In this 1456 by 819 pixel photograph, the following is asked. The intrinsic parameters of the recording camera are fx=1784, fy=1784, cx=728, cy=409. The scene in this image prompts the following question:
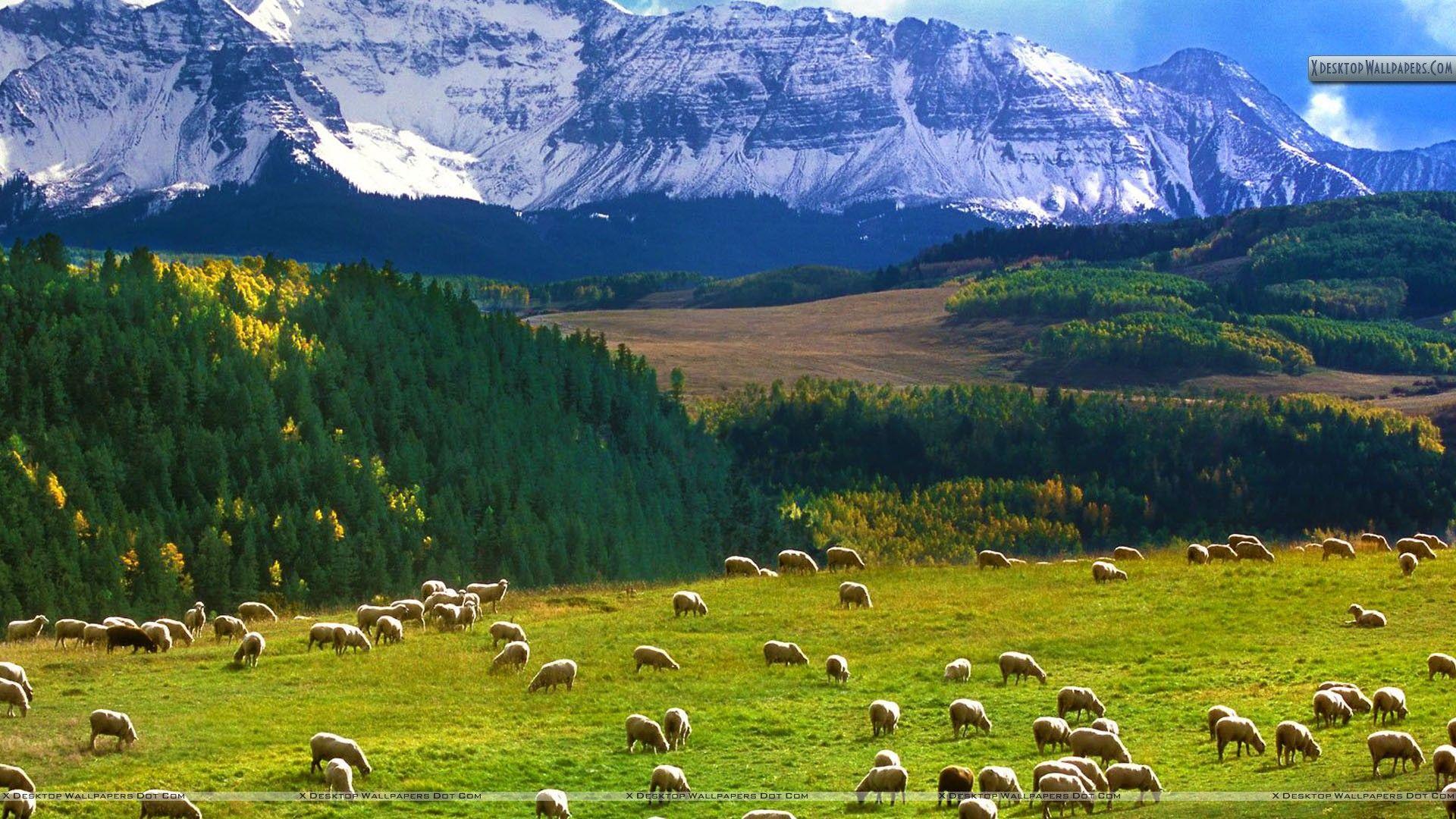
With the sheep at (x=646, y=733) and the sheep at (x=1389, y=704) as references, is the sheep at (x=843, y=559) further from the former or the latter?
the sheep at (x=1389, y=704)

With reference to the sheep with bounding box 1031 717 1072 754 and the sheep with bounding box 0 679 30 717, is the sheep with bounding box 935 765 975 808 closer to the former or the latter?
the sheep with bounding box 1031 717 1072 754

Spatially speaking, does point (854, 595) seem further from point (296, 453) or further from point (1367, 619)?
point (296, 453)

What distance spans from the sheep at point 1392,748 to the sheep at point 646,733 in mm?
16724

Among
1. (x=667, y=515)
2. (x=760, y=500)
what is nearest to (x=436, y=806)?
(x=667, y=515)

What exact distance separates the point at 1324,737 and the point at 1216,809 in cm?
817

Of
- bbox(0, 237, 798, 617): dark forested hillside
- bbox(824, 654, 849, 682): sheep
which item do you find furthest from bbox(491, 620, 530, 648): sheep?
bbox(0, 237, 798, 617): dark forested hillside

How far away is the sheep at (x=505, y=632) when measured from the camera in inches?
2288

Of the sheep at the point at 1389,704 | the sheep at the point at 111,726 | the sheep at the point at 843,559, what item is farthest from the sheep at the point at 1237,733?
the sheep at the point at 843,559

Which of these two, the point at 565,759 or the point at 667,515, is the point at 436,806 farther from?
the point at 667,515

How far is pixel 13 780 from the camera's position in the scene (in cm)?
3859

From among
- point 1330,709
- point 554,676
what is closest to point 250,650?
point 554,676

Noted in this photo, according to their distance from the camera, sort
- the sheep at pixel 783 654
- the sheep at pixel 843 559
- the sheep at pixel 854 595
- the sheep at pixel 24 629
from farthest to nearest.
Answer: the sheep at pixel 843 559, the sheep at pixel 854 595, the sheep at pixel 24 629, the sheep at pixel 783 654

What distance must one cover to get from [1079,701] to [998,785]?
9630 mm

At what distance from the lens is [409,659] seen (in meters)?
54.9
